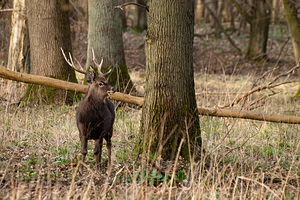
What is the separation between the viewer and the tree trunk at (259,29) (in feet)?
65.9

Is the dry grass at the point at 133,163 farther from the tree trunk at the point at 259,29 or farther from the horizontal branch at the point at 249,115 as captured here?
the tree trunk at the point at 259,29

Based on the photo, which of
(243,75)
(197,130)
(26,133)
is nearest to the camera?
(197,130)

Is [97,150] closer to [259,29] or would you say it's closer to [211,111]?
[211,111]

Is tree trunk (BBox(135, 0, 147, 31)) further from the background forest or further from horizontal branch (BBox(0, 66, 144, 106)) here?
horizontal branch (BBox(0, 66, 144, 106))

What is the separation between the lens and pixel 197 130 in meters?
6.01

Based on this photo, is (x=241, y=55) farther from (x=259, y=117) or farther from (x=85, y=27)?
(x=259, y=117)

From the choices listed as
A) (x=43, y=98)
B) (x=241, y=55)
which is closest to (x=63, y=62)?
(x=43, y=98)

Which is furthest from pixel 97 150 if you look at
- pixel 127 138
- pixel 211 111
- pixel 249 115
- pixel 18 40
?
pixel 18 40

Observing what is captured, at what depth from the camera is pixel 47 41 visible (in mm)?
9828

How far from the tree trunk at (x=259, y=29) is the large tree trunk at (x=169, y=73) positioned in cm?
1505

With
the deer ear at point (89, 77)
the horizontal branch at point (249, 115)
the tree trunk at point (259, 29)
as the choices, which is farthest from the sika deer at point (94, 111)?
the tree trunk at point (259, 29)

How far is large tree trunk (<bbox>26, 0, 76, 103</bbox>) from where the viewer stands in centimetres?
975

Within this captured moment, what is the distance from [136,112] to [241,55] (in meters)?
14.2

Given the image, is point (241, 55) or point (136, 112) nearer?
point (136, 112)
